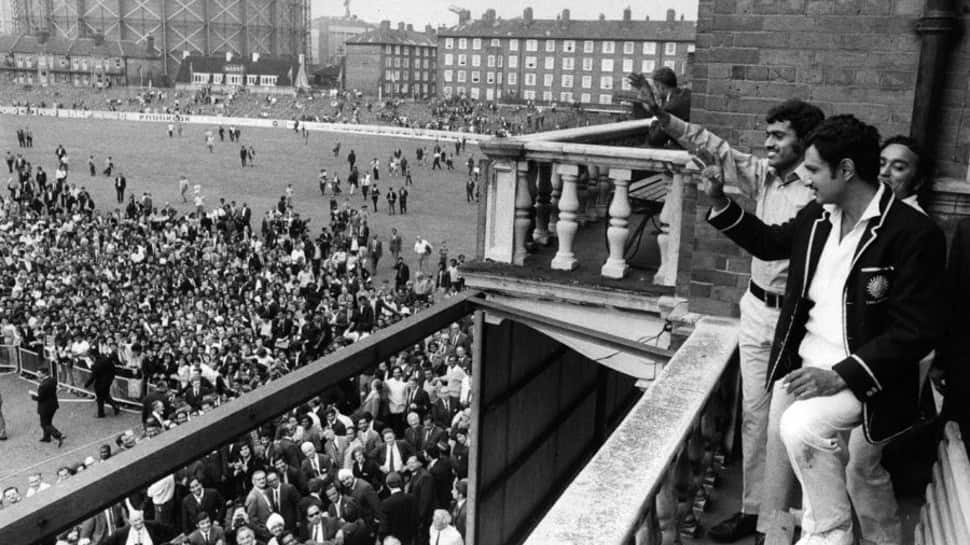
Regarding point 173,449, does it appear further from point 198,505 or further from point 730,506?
point 198,505

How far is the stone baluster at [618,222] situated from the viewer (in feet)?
19.6

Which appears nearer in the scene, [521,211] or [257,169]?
[521,211]

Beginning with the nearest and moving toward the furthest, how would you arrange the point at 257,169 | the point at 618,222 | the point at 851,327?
1. the point at 851,327
2. the point at 618,222
3. the point at 257,169

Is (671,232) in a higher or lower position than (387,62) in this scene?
lower

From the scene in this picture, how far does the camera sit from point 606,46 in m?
94.7

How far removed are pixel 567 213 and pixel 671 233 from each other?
0.76 m

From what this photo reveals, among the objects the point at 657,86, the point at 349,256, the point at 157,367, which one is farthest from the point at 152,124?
the point at 657,86

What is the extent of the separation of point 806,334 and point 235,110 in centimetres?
8405

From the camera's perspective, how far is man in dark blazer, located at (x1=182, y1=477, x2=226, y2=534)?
9164mm

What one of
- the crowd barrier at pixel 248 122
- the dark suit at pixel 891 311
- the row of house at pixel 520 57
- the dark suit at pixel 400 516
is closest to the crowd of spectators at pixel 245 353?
the dark suit at pixel 400 516

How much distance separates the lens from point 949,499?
2.76 metres

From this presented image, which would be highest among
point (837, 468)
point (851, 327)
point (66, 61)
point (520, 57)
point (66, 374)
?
point (520, 57)

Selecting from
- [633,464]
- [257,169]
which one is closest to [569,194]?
[633,464]

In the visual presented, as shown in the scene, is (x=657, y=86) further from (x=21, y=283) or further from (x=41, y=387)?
(x=21, y=283)
